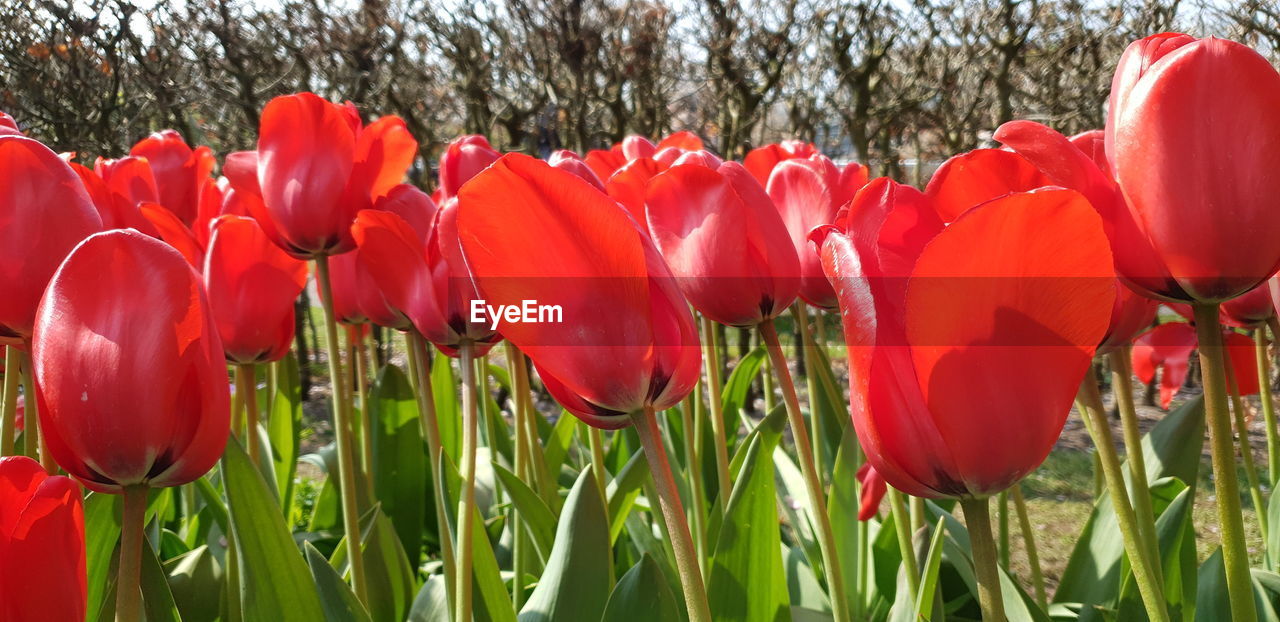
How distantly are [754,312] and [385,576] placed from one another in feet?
2.86

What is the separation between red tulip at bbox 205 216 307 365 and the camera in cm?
125

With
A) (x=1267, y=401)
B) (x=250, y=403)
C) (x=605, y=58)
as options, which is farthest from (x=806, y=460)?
(x=605, y=58)

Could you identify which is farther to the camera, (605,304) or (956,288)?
(605,304)

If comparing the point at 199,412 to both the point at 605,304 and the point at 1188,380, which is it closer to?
the point at 605,304

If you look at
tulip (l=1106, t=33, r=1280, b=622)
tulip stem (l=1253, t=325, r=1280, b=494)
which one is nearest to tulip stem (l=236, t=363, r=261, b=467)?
tulip (l=1106, t=33, r=1280, b=622)

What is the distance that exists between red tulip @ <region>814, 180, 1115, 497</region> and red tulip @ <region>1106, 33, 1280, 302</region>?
6.5 inches

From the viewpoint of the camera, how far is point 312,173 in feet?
4.29

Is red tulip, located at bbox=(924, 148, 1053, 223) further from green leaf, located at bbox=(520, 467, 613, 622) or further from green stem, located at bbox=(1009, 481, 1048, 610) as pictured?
green stem, located at bbox=(1009, 481, 1048, 610)

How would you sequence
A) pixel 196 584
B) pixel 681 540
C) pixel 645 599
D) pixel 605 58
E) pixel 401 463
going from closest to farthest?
pixel 681 540 → pixel 645 599 → pixel 196 584 → pixel 401 463 → pixel 605 58

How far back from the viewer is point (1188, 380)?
22.2 ft

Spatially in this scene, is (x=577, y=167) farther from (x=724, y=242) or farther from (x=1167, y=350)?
(x=1167, y=350)

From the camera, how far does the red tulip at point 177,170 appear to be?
194cm

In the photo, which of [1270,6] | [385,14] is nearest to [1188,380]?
[1270,6]

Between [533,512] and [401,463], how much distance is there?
851 mm
